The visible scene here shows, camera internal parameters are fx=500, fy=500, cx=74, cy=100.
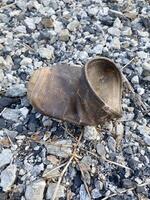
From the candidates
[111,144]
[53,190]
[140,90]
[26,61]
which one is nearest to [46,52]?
[26,61]

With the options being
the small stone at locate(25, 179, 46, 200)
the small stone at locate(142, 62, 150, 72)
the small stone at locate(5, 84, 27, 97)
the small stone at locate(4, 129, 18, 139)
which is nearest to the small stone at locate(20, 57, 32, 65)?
the small stone at locate(5, 84, 27, 97)

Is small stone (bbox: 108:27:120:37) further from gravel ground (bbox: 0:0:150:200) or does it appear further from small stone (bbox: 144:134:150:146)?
small stone (bbox: 144:134:150:146)

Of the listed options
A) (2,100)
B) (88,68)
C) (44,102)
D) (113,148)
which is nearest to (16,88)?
(2,100)

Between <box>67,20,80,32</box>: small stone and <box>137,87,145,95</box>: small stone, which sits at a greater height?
<box>67,20,80,32</box>: small stone

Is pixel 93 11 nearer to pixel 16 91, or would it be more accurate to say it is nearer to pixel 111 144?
pixel 16 91

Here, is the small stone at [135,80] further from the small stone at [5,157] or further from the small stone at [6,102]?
the small stone at [5,157]

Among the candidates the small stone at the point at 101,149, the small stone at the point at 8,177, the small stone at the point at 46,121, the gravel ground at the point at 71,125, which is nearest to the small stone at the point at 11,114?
the gravel ground at the point at 71,125
